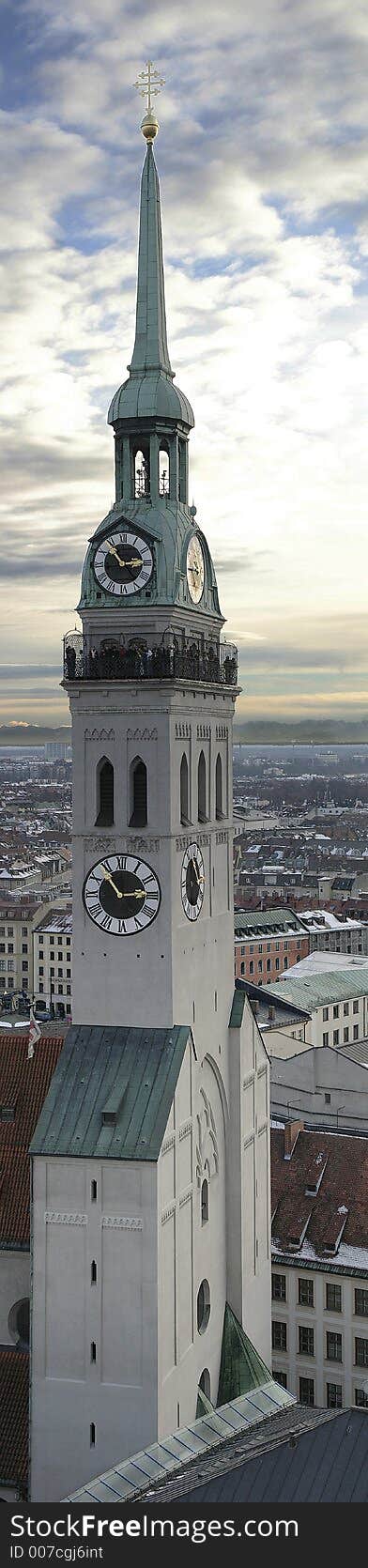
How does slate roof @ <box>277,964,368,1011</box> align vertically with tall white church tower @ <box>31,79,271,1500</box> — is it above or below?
below

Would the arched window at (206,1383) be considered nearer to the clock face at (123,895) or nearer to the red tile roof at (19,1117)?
the red tile roof at (19,1117)

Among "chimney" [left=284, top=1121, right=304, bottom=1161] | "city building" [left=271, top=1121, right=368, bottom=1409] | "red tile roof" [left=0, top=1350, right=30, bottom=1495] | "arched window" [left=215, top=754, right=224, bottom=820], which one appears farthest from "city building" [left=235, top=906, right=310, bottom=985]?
"red tile roof" [left=0, top=1350, right=30, bottom=1495]

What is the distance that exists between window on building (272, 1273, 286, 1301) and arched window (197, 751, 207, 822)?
21.5 meters

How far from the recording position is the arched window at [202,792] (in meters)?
44.6

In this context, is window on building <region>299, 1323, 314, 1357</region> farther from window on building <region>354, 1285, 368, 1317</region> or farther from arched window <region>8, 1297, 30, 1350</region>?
Result: arched window <region>8, 1297, 30, 1350</region>

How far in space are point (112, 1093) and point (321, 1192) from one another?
2302cm

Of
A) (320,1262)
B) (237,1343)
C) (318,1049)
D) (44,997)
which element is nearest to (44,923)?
(44,997)

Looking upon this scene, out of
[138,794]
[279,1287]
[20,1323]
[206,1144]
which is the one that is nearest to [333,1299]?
[279,1287]

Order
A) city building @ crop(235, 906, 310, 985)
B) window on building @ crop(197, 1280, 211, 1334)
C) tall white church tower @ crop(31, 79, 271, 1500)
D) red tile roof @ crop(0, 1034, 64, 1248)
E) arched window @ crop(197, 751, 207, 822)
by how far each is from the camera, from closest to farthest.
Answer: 1. tall white church tower @ crop(31, 79, 271, 1500)
2. red tile roof @ crop(0, 1034, 64, 1248)
3. window on building @ crop(197, 1280, 211, 1334)
4. arched window @ crop(197, 751, 207, 822)
5. city building @ crop(235, 906, 310, 985)

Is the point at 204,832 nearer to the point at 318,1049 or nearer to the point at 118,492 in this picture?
the point at 118,492

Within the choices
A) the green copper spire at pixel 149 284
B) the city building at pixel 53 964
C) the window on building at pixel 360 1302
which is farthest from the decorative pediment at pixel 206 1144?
the city building at pixel 53 964

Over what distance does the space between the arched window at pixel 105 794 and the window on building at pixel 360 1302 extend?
24.0 metres

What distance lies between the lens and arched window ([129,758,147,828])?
40.5 meters

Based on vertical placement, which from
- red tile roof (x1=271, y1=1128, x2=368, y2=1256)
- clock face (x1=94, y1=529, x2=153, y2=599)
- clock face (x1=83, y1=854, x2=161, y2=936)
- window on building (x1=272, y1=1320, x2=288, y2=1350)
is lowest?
window on building (x1=272, y1=1320, x2=288, y2=1350)
